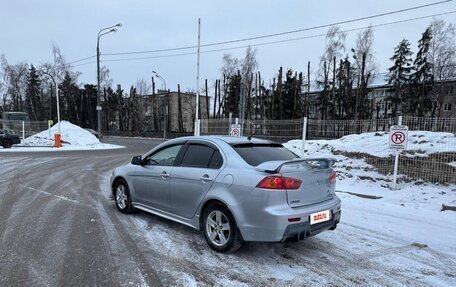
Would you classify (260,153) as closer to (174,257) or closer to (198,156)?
(198,156)

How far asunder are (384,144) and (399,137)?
6.96ft

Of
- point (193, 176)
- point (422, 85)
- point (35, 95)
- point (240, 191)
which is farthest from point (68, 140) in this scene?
point (35, 95)

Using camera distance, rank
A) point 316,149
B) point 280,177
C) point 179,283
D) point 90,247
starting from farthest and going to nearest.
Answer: point 316,149, point 90,247, point 280,177, point 179,283

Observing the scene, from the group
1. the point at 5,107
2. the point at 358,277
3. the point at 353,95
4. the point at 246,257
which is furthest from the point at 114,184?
the point at 5,107

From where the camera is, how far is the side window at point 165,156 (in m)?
5.76

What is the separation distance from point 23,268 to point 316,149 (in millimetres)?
10716

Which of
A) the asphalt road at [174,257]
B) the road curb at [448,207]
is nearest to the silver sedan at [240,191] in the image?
the asphalt road at [174,257]

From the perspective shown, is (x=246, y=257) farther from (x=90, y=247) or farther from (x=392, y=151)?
(x=392, y=151)

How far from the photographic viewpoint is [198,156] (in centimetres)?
531

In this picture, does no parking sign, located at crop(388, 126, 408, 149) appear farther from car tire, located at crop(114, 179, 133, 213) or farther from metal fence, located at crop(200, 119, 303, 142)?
car tire, located at crop(114, 179, 133, 213)

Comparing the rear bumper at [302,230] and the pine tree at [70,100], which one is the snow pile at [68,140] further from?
the pine tree at [70,100]

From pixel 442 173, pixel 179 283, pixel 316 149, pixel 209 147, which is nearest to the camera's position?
pixel 179 283

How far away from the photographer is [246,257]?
4.57 meters

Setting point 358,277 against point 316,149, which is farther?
point 316,149
